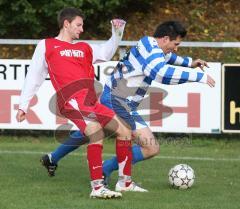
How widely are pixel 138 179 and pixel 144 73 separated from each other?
1.62 meters

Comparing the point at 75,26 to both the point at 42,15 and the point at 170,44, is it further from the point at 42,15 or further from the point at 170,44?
the point at 42,15

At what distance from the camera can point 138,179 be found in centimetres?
1005

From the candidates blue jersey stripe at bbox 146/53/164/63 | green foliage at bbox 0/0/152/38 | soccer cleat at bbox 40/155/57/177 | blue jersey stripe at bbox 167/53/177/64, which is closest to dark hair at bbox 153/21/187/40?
blue jersey stripe at bbox 146/53/164/63

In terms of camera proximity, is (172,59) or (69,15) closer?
(69,15)

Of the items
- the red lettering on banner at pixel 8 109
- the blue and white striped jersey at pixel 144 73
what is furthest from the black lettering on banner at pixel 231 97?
the blue and white striped jersey at pixel 144 73

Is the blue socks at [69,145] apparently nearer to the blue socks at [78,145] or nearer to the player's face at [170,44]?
the blue socks at [78,145]

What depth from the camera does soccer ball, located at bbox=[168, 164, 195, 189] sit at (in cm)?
923

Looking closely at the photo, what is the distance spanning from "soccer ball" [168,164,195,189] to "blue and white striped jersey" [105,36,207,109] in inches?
33.4

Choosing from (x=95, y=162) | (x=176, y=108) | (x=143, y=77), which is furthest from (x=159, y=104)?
(x=95, y=162)

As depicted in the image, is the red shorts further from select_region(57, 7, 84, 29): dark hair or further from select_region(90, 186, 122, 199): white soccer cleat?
select_region(57, 7, 84, 29): dark hair

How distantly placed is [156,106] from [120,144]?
15.4ft

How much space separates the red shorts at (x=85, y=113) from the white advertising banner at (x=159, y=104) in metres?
4.79

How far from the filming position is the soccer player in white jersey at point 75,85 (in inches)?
343

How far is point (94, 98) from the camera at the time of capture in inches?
355
